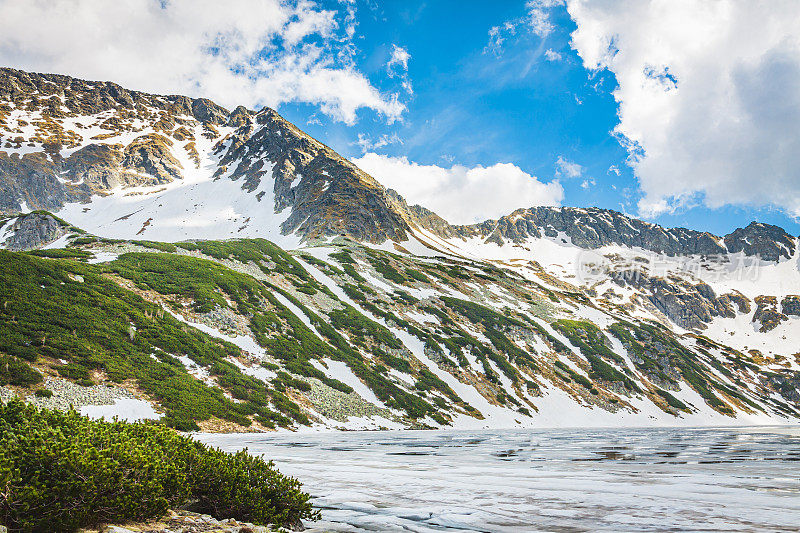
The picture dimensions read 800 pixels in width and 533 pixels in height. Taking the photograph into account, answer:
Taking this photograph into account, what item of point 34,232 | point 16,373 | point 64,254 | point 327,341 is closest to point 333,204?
point 34,232

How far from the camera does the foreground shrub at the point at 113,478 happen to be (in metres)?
5.00

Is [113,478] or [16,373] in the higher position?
[113,478]

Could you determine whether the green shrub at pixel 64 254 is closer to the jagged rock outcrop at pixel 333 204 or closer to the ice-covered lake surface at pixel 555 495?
the ice-covered lake surface at pixel 555 495

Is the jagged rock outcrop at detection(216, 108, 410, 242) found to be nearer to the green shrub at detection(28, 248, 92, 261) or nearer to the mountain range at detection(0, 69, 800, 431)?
the mountain range at detection(0, 69, 800, 431)

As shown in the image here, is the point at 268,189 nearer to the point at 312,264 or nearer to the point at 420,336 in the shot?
the point at 312,264

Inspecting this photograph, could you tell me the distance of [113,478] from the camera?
5566 millimetres

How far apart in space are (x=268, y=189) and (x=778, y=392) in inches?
7756

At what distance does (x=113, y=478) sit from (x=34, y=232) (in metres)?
114

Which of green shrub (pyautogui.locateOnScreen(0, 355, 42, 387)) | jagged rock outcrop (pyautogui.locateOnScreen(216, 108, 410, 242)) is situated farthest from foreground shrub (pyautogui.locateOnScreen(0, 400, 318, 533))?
Result: jagged rock outcrop (pyautogui.locateOnScreen(216, 108, 410, 242))

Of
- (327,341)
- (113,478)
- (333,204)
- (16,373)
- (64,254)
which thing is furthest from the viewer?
(333,204)

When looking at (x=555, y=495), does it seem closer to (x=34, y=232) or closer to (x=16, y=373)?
(x=16, y=373)

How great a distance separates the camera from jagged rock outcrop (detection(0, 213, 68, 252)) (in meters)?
88.7

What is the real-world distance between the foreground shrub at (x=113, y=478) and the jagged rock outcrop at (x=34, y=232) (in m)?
104

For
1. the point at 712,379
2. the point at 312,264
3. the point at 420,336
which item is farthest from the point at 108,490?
the point at 712,379
